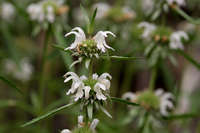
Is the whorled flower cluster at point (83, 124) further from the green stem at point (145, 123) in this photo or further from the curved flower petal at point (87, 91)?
Answer: the green stem at point (145, 123)

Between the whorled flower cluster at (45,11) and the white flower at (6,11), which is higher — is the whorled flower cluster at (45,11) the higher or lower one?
the lower one

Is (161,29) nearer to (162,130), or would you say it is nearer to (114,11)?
(114,11)

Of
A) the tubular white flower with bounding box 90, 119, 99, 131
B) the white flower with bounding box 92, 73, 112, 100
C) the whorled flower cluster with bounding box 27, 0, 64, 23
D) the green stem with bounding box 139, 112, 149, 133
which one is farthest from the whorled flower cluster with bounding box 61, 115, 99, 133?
the whorled flower cluster with bounding box 27, 0, 64, 23

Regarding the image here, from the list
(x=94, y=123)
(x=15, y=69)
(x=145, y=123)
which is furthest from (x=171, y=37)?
(x=15, y=69)

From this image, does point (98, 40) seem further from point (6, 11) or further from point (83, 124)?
point (6, 11)

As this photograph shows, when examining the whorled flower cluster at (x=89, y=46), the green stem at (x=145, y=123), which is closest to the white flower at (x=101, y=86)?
the whorled flower cluster at (x=89, y=46)

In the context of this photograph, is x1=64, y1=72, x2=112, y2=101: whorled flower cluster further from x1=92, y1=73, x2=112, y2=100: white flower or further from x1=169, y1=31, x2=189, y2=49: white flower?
x1=169, y1=31, x2=189, y2=49: white flower
